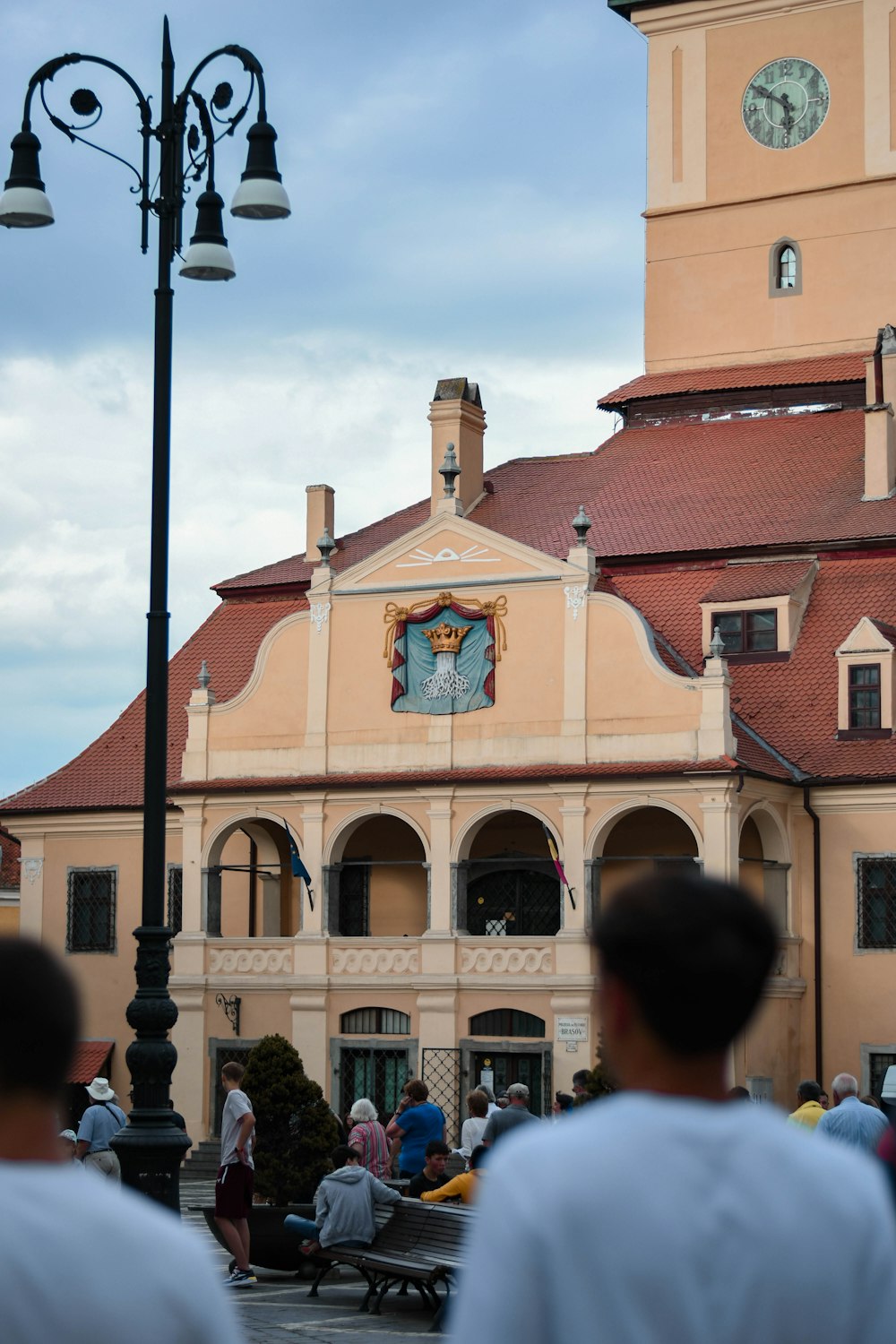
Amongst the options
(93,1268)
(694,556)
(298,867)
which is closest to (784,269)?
(694,556)

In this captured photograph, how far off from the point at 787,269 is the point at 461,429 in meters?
→ 8.36

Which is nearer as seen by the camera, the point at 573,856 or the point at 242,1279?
the point at 242,1279

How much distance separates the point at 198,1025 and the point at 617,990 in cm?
3221

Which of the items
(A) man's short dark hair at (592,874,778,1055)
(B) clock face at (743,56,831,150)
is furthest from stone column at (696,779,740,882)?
(A) man's short dark hair at (592,874,778,1055)

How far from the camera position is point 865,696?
34031 mm

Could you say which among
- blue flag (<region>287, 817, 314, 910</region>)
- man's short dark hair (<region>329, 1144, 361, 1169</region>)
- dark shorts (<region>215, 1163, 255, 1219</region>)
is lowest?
dark shorts (<region>215, 1163, 255, 1219</region>)

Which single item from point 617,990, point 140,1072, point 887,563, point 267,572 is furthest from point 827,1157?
point 267,572

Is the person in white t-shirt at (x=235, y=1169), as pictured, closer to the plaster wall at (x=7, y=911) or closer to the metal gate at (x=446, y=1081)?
the metal gate at (x=446, y=1081)

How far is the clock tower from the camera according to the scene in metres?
42.9

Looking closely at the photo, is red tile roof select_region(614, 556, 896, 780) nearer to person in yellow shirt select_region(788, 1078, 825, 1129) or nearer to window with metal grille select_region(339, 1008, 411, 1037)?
window with metal grille select_region(339, 1008, 411, 1037)

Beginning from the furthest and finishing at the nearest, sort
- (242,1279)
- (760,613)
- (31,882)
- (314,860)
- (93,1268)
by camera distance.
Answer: (31,882)
(760,613)
(314,860)
(242,1279)
(93,1268)

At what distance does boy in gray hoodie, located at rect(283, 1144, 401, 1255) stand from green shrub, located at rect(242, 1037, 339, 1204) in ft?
9.70

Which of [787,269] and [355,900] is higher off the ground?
[787,269]

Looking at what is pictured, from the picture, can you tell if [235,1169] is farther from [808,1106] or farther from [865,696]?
[865,696]
